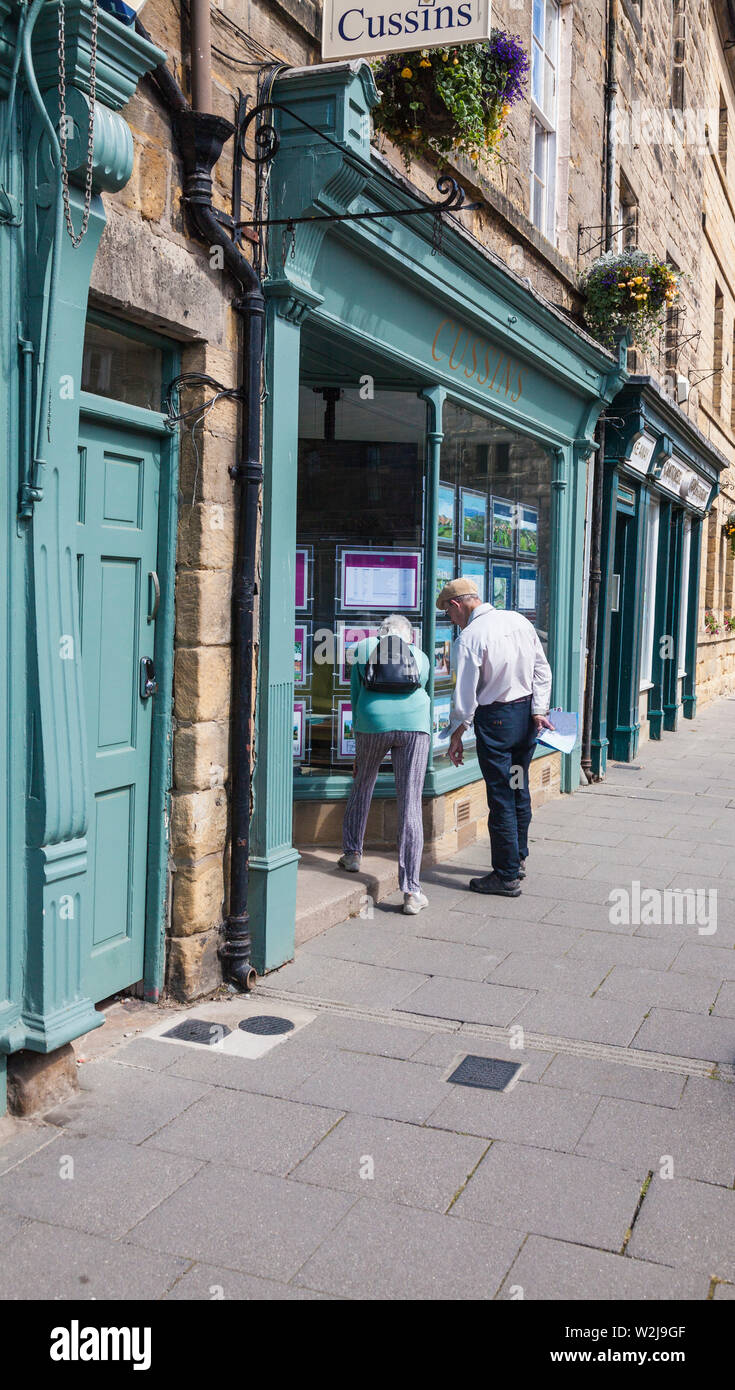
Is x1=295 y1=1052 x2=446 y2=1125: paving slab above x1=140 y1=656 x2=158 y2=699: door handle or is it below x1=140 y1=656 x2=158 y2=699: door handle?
below

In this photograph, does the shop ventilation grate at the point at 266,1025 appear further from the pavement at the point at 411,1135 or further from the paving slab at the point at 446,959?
the paving slab at the point at 446,959

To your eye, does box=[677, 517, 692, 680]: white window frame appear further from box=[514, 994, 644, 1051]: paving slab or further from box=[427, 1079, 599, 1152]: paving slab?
box=[427, 1079, 599, 1152]: paving slab

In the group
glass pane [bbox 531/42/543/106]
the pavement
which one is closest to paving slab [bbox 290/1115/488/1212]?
the pavement

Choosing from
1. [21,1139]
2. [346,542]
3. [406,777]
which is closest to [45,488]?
[21,1139]

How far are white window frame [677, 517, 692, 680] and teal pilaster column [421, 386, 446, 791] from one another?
9.74 metres

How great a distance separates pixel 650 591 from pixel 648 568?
41 centimetres

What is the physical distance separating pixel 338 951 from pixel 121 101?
374 centimetres

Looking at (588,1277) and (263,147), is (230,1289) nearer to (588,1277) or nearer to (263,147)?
(588,1277)

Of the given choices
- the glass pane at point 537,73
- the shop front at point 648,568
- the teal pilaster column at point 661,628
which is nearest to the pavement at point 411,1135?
the shop front at point 648,568

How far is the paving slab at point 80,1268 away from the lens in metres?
2.83

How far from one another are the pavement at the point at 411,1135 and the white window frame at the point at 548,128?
6469mm

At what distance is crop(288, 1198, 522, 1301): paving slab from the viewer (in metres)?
2.88

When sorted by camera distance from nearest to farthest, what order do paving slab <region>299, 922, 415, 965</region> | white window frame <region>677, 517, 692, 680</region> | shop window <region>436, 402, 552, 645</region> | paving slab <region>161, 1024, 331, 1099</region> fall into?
paving slab <region>161, 1024, 331, 1099</region> < paving slab <region>299, 922, 415, 965</region> < shop window <region>436, 402, 552, 645</region> < white window frame <region>677, 517, 692, 680</region>
